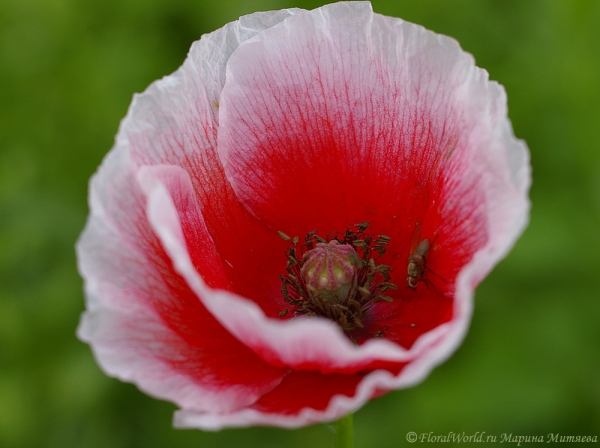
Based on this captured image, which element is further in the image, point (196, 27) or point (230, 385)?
point (196, 27)

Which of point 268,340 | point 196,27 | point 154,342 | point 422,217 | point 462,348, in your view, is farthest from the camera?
point 196,27

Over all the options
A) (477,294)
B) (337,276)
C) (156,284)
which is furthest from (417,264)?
(477,294)

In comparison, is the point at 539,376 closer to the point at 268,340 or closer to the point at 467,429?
the point at 467,429

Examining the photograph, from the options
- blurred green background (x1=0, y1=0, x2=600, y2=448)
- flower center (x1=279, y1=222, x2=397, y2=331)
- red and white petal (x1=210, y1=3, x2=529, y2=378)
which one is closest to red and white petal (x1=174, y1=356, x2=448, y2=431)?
red and white petal (x1=210, y1=3, x2=529, y2=378)

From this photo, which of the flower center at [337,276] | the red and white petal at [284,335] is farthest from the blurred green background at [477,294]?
the red and white petal at [284,335]

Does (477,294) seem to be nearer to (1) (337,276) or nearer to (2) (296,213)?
(2) (296,213)

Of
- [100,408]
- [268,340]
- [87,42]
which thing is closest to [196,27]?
[87,42]

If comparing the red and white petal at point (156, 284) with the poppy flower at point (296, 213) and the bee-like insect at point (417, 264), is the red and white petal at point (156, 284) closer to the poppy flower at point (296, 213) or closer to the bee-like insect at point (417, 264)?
the poppy flower at point (296, 213)

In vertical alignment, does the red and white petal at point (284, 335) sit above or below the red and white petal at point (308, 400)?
above
